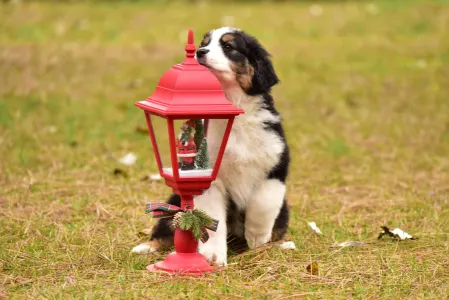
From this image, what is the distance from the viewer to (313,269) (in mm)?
3443

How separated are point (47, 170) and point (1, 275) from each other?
7.09 feet

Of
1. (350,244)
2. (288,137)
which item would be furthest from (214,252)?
(288,137)

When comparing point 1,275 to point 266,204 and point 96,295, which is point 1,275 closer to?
point 96,295

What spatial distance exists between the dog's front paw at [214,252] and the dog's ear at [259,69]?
0.73 m

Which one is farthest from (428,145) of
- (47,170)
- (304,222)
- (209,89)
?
(209,89)

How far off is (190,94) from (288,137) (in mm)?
3507

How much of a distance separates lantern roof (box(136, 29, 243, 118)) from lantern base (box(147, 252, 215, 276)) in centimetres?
64

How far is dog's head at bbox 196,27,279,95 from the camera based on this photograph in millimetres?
3555

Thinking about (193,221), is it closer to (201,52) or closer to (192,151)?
(192,151)

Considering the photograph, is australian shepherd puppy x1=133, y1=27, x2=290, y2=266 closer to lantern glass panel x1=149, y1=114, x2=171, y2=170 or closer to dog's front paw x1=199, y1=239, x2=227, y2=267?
dog's front paw x1=199, y1=239, x2=227, y2=267

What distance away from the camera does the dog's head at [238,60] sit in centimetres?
355

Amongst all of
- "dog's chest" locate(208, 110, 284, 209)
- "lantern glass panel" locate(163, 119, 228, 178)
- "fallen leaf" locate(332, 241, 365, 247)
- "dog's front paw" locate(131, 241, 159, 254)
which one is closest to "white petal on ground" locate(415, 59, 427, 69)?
"fallen leaf" locate(332, 241, 365, 247)

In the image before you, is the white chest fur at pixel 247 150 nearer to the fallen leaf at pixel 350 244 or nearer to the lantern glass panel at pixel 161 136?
the fallen leaf at pixel 350 244

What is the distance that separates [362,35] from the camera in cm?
1096
